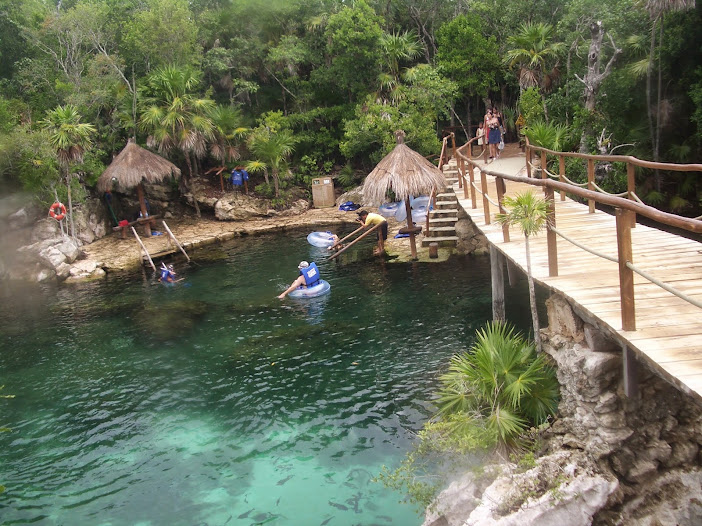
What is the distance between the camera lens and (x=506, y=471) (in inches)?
243

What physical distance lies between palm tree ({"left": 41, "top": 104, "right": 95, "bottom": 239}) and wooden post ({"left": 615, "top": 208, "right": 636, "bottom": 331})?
20.4 meters

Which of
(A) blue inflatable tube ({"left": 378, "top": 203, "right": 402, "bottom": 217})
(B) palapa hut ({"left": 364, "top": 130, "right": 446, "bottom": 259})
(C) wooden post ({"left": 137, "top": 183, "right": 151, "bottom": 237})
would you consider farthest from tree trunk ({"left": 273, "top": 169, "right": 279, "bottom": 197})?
(B) palapa hut ({"left": 364, "top": 130, "right": 446, "bottom": 259})

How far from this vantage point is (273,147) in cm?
2598

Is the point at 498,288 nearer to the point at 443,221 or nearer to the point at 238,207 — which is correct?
the point at 443,221

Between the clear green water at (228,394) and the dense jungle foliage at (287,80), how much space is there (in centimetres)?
735

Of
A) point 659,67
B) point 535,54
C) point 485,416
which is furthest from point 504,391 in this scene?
point 535,54

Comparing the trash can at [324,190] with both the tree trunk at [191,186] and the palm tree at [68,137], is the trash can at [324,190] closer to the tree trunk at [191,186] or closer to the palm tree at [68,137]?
the tree trunk at [191,186]

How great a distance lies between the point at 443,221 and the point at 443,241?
70cm

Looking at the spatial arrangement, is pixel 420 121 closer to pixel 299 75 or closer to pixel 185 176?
pixel 299 75

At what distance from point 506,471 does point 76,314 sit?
1340 centimetres

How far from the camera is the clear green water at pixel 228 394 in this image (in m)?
7.61

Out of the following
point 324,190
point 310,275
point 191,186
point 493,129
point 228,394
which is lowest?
point 228,394

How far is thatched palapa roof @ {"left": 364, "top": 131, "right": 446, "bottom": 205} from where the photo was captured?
1700 centimetres

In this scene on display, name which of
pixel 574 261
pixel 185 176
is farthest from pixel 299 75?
pixel 574 261
